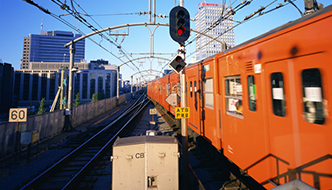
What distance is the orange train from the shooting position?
224 cm

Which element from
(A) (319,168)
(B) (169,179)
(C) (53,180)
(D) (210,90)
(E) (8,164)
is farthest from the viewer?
(E) (8,164)

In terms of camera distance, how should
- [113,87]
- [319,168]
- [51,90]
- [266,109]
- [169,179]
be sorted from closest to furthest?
[319,168]
[266,109]
[169,179]
[51,90]
[113,87]

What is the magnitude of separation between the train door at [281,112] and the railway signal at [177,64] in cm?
220

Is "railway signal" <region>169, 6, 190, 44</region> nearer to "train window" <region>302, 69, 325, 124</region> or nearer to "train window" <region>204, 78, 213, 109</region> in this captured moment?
"train window" <region>204, 78, 213, 109</region>

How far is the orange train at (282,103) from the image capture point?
2.24 metres

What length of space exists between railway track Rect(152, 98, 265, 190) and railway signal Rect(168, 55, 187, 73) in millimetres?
3019

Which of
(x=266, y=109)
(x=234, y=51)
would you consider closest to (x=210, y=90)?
(x=234, y=51)

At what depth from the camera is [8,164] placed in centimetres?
604

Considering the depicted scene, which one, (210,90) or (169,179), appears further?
(210,90)

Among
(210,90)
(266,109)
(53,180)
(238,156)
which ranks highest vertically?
(210,90)

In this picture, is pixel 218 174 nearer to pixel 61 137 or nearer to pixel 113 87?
pixel 61 137

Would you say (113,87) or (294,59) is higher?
(113,87)

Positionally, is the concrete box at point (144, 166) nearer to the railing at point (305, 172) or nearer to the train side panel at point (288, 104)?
the train side panel at point (288, 104)

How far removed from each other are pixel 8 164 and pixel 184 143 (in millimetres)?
6665
